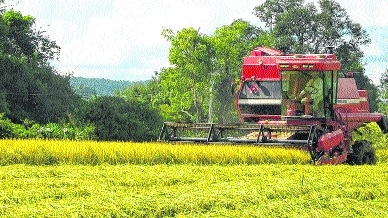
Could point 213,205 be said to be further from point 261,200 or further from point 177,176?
point 177,176

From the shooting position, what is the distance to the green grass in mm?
8375

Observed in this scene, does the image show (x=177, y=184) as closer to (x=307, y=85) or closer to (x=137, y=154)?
(x=137, y=154)

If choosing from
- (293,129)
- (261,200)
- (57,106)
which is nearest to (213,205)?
(261,200)

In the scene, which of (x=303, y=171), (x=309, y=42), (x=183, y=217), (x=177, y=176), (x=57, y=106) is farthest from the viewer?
(x=309, y=42)

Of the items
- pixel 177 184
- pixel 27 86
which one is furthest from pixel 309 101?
pixel 27 86

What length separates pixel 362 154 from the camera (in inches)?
717

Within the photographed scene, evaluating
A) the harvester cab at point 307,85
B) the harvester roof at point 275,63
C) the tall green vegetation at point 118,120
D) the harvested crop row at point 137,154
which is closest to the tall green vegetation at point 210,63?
the tall green vegetation at point 118,120

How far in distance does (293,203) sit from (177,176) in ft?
8.76

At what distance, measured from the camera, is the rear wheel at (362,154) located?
18.1m

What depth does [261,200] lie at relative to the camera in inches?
369

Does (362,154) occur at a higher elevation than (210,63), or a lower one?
lower

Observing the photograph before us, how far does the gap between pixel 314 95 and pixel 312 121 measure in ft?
2.25

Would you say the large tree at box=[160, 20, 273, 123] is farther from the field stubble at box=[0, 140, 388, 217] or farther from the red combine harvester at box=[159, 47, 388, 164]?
the field stubble at box=[0, 140, 388, 217]

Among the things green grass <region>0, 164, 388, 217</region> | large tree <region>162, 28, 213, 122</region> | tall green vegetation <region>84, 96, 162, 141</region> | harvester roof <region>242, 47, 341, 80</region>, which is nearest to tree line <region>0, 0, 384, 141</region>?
large tree <region>162, 28, 213, 122</region>
